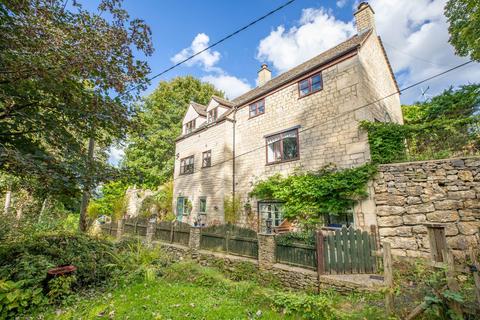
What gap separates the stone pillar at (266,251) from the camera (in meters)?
7.06

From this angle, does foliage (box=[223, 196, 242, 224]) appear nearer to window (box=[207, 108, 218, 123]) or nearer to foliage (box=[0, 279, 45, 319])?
window (box=[207, 108, 218, 123])

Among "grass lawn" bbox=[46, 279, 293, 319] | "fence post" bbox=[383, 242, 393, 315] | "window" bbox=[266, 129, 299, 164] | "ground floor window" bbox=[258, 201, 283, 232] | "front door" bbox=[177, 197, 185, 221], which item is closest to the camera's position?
"fence post" bbox=[383, 242, 393, 315]

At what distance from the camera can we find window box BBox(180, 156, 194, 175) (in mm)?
18000

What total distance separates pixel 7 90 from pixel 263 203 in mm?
10877

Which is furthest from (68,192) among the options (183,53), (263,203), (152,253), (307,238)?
(263,203)

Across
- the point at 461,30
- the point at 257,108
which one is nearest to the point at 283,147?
the point at 257,108

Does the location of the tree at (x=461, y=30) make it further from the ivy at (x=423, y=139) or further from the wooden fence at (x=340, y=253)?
the wooden fence at (x=340, y=253)

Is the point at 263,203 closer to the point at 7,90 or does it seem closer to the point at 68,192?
the point at 68,192

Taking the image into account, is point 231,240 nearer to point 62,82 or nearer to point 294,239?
point 294,239

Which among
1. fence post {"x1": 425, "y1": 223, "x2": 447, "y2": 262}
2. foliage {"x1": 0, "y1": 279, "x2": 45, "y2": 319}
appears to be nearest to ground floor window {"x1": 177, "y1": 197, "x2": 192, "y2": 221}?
foliage {"x1": 0, "y1": 279, "x2": 45, "y2": 319}

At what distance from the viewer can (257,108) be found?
1472 cm

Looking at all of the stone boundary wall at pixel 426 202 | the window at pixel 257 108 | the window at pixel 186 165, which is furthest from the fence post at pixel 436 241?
the window at pixel 186 165

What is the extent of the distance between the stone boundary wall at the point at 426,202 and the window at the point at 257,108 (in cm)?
781

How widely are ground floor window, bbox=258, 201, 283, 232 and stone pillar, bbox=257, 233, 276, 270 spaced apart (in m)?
4.47
